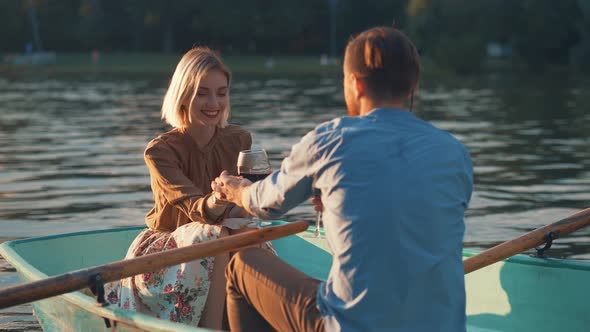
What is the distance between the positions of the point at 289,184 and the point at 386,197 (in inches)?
16.8

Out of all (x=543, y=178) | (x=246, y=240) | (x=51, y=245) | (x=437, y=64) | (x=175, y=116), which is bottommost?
(x=437, y=64)

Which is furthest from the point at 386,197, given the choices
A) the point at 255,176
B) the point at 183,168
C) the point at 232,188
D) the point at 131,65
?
the point at 131,65

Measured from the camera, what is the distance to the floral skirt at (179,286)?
5.56 m

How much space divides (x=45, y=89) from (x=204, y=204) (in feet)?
124

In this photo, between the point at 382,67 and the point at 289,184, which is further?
the point at 289,184

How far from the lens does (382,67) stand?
3871mm

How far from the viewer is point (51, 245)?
7180mm

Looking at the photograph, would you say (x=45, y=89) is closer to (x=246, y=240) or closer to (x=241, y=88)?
(x=241, y=88)

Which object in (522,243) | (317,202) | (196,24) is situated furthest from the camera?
(196,24)

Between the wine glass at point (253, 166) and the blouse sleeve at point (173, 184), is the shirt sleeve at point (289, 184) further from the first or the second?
the blouse sleeve at point (173, 184)

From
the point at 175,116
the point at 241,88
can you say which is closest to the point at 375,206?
the point at 175,116

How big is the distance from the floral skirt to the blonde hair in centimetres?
66

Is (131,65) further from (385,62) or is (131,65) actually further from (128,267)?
(385,62)

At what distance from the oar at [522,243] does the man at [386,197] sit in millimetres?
1404
